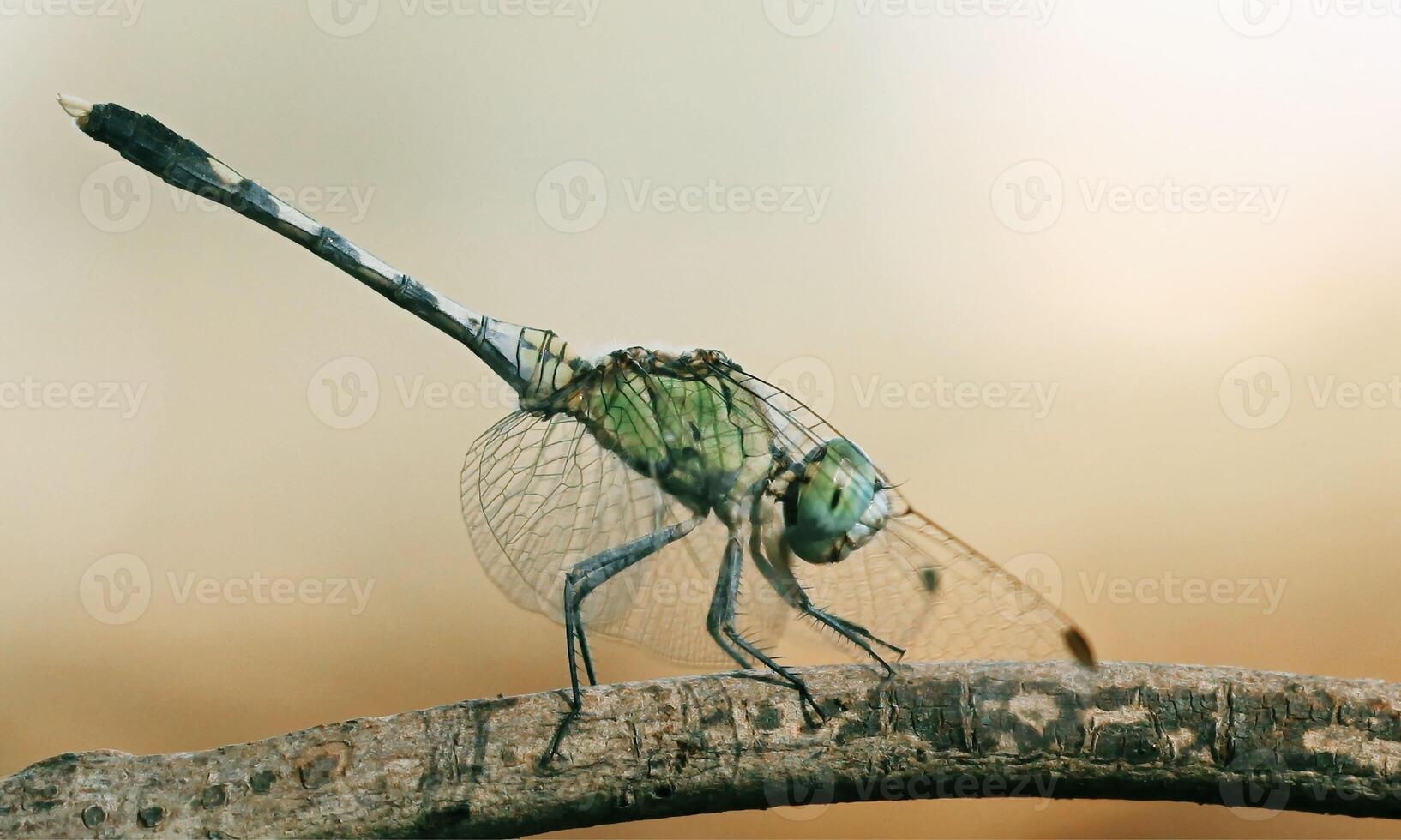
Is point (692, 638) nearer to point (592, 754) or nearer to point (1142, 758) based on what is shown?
point (592, 754)

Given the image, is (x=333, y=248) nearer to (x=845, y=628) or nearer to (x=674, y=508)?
(x=674, y=508)

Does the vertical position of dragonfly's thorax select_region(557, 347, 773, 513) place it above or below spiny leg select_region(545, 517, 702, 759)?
above

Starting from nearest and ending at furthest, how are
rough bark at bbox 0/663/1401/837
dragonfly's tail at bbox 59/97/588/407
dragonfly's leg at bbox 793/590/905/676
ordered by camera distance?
rough bark at bbox 0/663/1401/837, dragonfly's leg at bbox 793/590/905/676, dragonfly's tail at bbox 59/97/588/407

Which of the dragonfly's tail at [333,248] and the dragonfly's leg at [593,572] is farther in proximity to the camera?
the dragonfly's tail at [333,248]

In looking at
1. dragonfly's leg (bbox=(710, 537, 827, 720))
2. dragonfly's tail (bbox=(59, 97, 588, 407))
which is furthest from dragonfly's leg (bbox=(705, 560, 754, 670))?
dragonfly's tail (bbox=(59, 97, 588, 407))

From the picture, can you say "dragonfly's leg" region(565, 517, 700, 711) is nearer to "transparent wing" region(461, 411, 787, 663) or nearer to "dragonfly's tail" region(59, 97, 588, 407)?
"transparent wing" region(461, 411, 787, 663)

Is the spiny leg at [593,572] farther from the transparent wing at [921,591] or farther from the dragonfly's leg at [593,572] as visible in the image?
the transparent wing at [921,591]

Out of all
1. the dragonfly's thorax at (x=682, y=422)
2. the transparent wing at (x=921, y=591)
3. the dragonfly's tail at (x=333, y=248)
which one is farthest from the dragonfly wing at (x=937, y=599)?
the dragonfly's tail at (x=333, y=248)

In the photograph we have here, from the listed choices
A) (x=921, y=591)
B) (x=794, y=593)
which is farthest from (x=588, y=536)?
(x=921, y=591)
